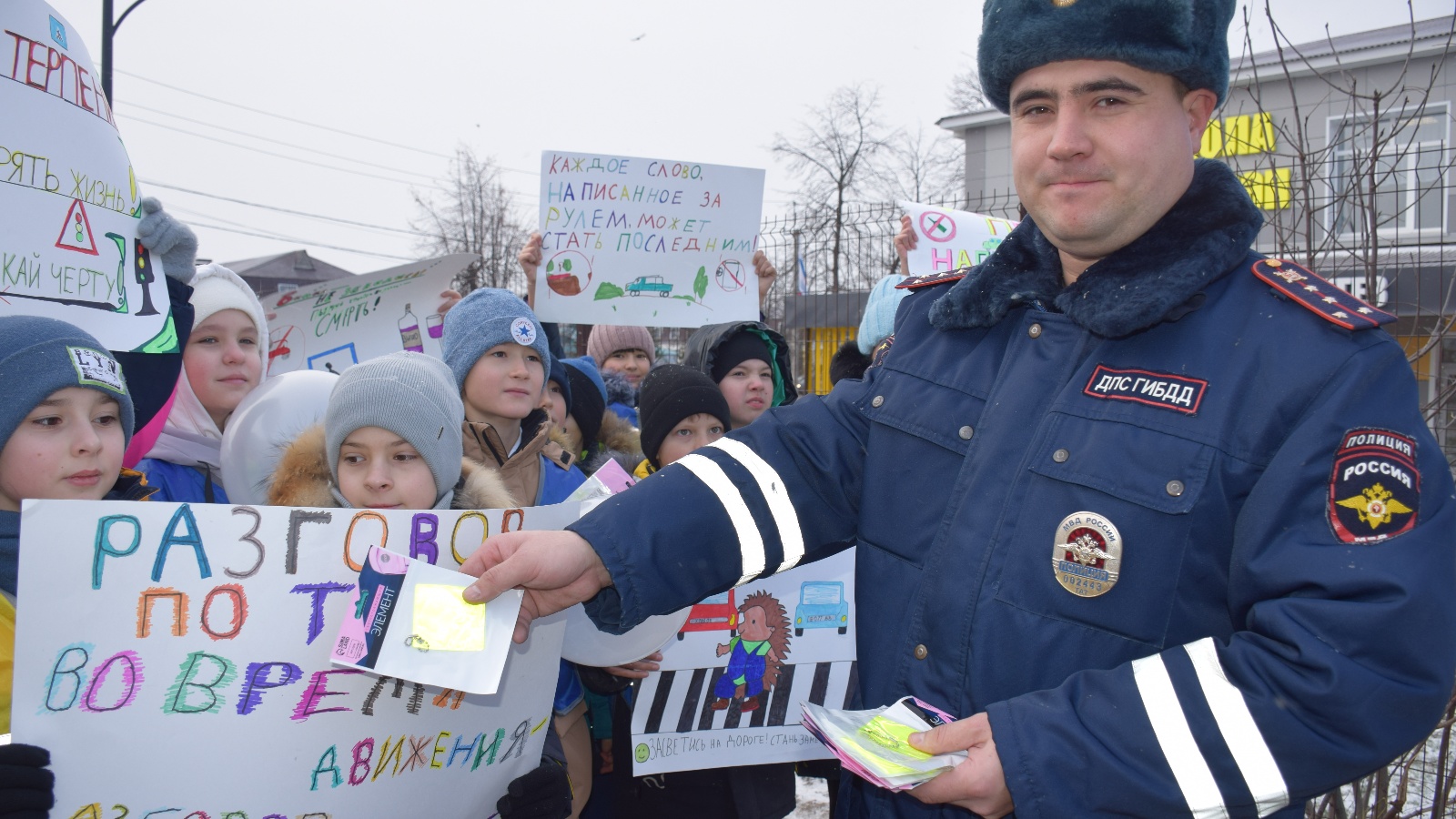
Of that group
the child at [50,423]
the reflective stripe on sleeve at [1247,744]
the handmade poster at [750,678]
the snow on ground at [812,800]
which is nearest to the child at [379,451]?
the child at [50,423]

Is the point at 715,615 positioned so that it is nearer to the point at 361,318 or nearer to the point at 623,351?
the point at 361,318

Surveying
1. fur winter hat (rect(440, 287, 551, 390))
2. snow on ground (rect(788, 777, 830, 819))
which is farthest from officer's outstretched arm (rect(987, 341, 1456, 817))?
snow on ground (rect(788, 777, 830, 819))

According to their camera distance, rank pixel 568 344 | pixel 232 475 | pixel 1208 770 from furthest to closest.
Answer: pixel 568 344, pixel 232 475, pixel 1208 770

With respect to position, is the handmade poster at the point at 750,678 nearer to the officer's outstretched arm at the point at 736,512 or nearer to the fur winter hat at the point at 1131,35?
the officer's outstretched arm at the point at 736,512

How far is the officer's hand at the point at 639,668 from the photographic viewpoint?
2916 millimetres

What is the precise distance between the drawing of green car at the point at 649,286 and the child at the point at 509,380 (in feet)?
6.22

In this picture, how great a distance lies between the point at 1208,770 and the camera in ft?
4.21

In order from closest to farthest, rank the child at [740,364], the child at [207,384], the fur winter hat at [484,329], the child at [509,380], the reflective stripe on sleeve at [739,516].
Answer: the reflective stripe on sleeve at [739,516], the child at [207,384], the child at [509,380], the fur winter hat at [484,329], the child at [740,364]

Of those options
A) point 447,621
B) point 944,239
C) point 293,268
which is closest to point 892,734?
point 447,621

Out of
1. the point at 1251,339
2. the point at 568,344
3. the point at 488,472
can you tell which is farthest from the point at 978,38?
the point at 568,344

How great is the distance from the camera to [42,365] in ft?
7.09

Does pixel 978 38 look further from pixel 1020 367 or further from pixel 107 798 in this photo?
pixel 107 798

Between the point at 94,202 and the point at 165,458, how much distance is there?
3.39ft

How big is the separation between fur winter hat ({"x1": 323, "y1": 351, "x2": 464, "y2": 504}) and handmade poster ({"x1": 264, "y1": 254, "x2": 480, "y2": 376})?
248cm
